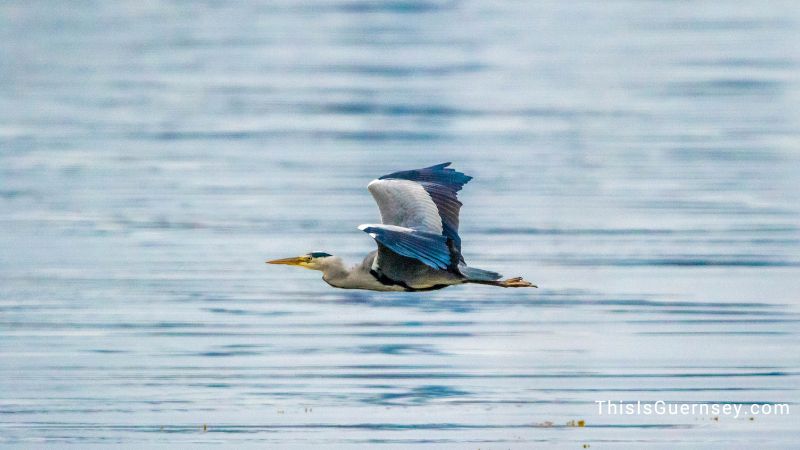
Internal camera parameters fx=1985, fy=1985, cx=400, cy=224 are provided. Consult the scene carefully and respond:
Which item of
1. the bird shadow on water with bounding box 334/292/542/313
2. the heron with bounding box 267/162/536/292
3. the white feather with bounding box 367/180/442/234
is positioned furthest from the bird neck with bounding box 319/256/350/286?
the bird shadow on water with bounding box 334/292/542/313

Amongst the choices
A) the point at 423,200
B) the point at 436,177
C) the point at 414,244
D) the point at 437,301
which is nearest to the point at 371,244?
the point at 437,301

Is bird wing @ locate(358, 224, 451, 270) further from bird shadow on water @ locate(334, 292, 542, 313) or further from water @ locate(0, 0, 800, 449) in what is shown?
bird shadow on water @ locate(334, 292, 542, 313)

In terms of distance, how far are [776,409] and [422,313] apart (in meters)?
3.19

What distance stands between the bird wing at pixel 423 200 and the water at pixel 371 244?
0.73m

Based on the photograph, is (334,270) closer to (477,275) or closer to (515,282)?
(477,275)

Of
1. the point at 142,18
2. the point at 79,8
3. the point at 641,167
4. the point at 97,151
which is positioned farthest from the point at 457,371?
the point at 79,8

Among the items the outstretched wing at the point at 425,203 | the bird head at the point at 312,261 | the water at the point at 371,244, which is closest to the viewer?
the water at the point at 371,244

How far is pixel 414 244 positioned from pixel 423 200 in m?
0.95

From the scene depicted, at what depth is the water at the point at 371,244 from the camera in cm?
1007

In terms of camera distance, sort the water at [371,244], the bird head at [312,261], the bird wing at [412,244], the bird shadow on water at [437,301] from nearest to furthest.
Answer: the water at [371,244]
the bird wing at [412,244]
the bird head at [312,261]
the bird shadow on water at [437,301]

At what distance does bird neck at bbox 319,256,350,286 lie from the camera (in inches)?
444

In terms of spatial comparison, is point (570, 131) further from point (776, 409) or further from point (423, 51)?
point (776, 409)

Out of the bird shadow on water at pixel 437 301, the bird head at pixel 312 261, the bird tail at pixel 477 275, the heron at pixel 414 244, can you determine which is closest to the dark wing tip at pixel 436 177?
the heron at pixel 414 244

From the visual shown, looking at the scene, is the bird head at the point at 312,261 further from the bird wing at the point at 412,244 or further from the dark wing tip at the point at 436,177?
the bird wing at the point at 412,244
